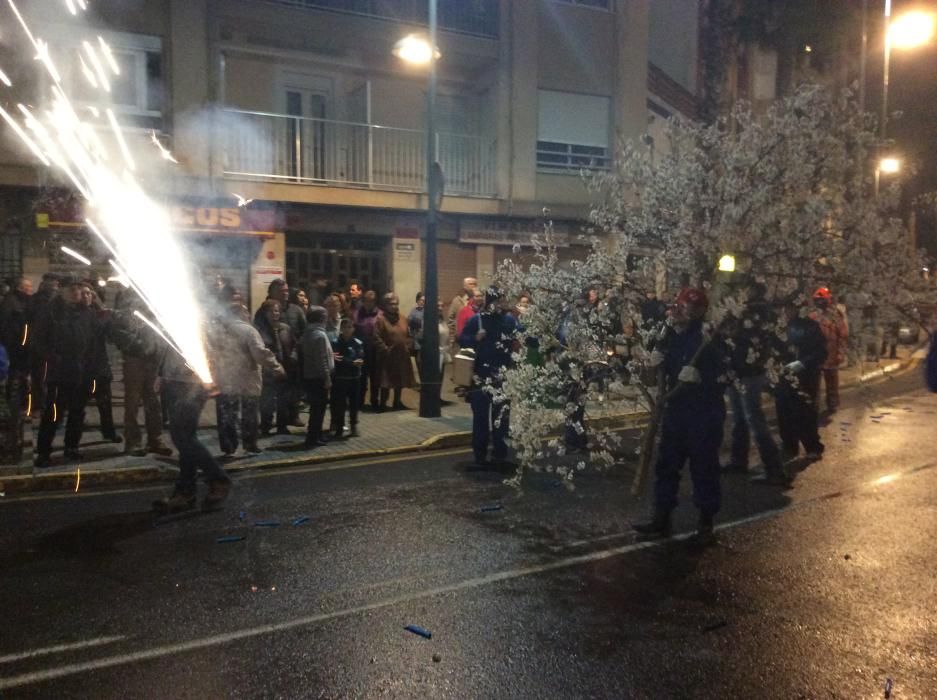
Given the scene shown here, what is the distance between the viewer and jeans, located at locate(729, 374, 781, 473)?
7.39 m

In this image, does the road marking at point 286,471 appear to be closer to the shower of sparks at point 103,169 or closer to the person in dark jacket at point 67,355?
the person in dark jacket at point 67,355

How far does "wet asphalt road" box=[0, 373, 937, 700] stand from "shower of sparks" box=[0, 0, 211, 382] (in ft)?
13.6

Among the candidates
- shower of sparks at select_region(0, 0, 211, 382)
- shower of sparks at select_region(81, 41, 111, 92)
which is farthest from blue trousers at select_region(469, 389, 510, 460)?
shower of sparks at select_region(81, 41, 111, 92)

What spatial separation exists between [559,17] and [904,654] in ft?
50.5

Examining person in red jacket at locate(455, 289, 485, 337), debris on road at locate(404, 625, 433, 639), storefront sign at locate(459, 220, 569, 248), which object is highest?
storefront sign at locate(459, 220, 569, 248)

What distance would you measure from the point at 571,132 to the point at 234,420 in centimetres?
1119

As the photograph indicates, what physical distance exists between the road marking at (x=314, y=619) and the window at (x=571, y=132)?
12162 mm

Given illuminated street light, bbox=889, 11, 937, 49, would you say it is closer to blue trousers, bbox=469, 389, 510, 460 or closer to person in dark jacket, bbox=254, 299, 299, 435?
blue trousers, bbox=469, 389, 510, 460

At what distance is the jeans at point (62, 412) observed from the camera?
26.3 ft

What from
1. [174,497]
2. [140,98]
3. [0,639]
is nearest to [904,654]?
[0,639]

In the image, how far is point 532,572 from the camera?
5.01 meters

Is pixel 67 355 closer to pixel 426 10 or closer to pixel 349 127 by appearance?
pixel 349 127

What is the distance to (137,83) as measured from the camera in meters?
13.8

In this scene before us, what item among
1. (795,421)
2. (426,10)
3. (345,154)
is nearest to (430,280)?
(795,421)
